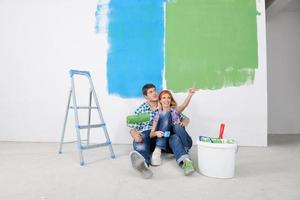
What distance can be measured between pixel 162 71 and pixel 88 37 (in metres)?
1.01

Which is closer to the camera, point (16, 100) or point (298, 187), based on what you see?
point (298, 187)

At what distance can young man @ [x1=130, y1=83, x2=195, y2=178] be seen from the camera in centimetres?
164

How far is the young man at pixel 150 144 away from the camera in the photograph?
164 centimetres

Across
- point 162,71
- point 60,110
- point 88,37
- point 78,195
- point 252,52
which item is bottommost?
point 78,195

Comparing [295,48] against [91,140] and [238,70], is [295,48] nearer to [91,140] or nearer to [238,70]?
[238,70]

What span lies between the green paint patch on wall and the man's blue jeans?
984 millimetres

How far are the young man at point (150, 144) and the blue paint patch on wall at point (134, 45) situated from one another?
698 millimetres

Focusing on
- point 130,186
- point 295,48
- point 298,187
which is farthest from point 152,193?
point 295,48

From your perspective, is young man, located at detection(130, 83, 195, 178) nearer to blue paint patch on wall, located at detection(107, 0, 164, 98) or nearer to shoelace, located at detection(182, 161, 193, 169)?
shoelace, located at detection(182, 161, 193, 169)

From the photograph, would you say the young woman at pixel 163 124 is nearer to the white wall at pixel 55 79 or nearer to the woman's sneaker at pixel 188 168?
the woman's sneaker at pixel 188 168

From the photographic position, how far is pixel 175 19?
2.96 meters

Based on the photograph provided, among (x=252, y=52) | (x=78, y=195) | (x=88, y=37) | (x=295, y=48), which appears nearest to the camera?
(x=78, y=195)

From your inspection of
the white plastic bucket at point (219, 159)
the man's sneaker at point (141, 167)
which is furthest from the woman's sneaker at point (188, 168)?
the man's sneaker at point (141, 167)

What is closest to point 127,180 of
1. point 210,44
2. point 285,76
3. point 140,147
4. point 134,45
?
point 140,147
